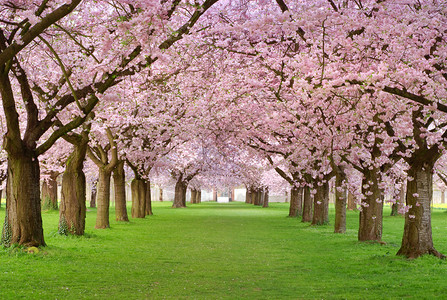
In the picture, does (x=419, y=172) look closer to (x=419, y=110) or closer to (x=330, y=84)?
(x=419, y=110)

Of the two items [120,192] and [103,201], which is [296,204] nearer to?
[120,192]

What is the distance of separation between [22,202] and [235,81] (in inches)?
305

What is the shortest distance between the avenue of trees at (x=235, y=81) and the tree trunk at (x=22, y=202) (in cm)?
3

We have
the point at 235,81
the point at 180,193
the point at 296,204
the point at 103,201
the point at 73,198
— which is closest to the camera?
the point at 235,81

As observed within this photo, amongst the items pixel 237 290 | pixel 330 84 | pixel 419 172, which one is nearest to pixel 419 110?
pixel 419 172

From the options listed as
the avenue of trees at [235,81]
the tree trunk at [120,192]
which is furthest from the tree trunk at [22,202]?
the tree trunk at [120,192]

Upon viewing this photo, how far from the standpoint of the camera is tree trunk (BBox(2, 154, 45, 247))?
1480 cm

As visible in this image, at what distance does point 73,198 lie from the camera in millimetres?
20922

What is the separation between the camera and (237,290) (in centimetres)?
1030

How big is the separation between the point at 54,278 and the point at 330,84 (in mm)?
6859

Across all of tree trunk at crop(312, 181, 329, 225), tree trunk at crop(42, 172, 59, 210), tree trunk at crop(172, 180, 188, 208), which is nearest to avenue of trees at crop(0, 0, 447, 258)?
tree trunk at crop(312, 181, 329, 225)

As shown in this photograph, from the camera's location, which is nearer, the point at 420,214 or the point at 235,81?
the point at 420,214

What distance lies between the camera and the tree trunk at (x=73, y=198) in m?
20.8

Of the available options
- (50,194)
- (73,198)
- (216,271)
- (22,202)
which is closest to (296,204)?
(50,194)
